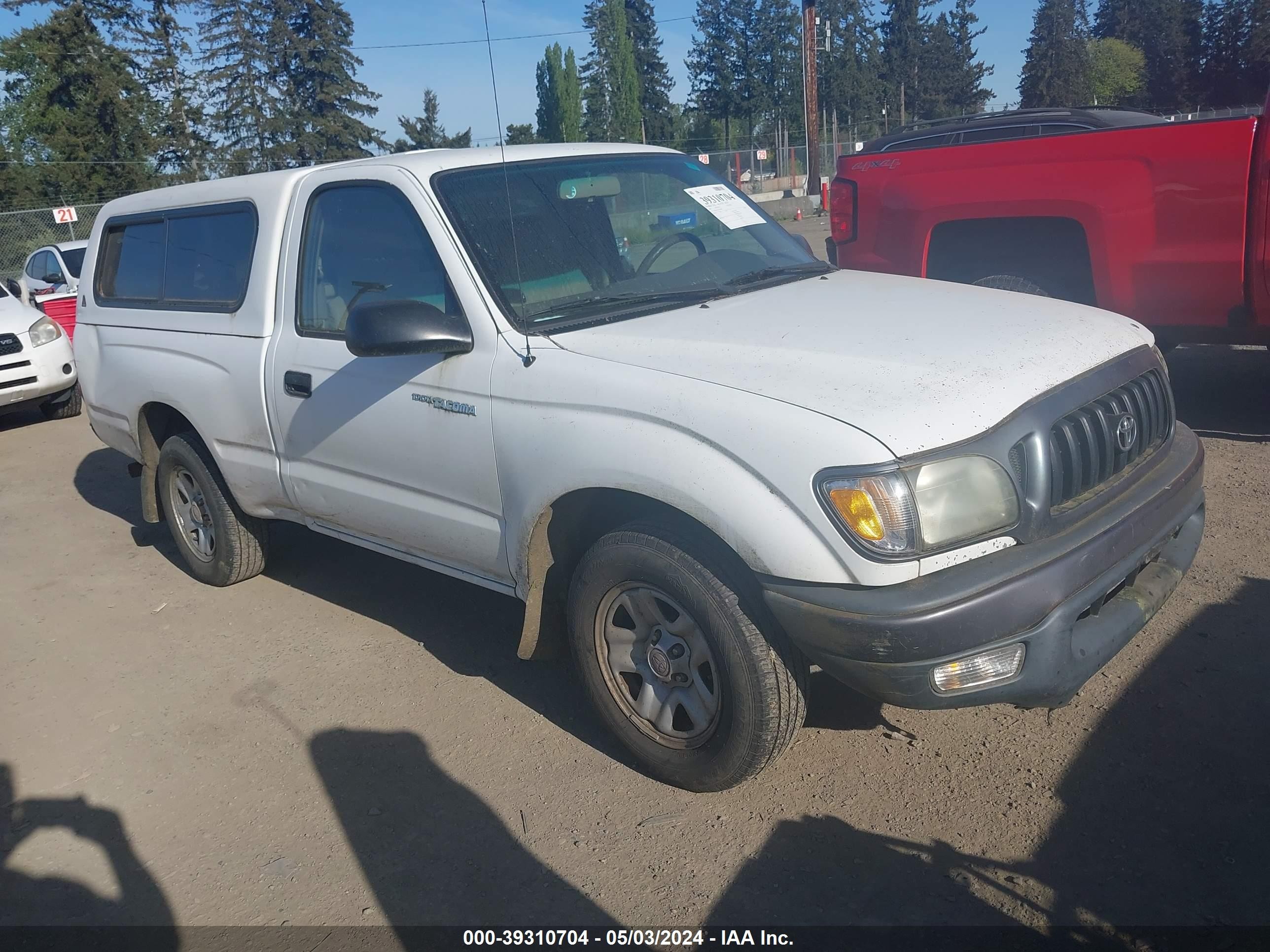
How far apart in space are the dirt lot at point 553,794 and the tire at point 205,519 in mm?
455

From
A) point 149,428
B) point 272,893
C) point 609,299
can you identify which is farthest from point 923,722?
point 149,428

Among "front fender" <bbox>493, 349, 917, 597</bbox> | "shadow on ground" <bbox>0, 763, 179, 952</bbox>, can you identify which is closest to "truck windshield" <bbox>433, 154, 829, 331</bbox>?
"front fender" <bbox>493, 349, 917, 597</bbox>

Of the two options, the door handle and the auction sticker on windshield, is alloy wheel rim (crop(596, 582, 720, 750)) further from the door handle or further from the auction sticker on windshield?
the auction sticker on windshield

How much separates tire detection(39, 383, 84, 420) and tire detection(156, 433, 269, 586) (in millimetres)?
5779

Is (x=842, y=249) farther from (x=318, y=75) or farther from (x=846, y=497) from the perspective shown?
(x=318, y=75)

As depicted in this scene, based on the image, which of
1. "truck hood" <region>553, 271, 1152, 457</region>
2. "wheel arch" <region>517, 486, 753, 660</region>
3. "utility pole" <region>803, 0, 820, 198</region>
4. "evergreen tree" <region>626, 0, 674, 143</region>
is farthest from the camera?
"evergreen tree" <region>626, 0, 674, 143</region>

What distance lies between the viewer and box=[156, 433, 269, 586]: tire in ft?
16.8

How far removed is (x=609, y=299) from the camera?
11.9 ft

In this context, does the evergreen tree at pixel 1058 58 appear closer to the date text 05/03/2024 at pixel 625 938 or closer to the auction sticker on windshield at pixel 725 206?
the auction sticker on windshield at pixel 725 206

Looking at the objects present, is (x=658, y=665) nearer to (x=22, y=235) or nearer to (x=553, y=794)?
(x=553, y=794)

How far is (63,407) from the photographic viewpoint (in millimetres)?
10547

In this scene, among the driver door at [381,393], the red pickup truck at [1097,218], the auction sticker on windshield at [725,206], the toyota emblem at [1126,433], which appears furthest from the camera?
the red pickup truck at [1097,218]

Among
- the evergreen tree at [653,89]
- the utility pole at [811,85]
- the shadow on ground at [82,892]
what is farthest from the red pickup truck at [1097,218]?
the evergreen tree at [653,89]

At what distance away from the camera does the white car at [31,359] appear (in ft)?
31.3
